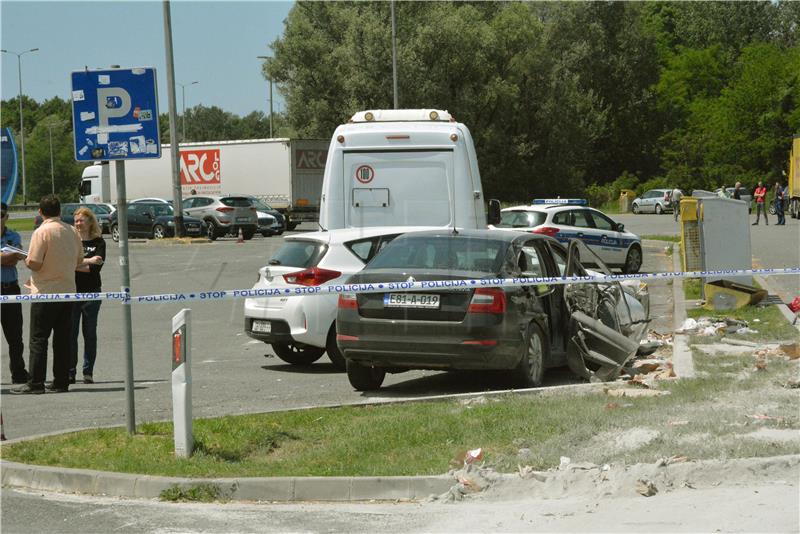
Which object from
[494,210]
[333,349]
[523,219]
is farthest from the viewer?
[523,219]

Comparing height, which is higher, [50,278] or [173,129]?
[173,129]

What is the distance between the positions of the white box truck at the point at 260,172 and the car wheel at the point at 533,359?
36733 millimetres

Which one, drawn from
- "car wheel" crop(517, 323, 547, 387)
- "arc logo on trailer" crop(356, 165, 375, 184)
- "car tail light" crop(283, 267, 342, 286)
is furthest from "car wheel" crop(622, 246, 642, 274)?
"car wheel" crop(517, 323, 547, 387)

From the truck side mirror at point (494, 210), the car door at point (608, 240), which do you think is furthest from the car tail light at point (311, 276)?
the car door at point (608, 240)

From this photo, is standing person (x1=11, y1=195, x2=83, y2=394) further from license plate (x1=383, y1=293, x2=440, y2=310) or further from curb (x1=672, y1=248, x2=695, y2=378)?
curb (x1=672, y1=248, x2=695, y2=378)

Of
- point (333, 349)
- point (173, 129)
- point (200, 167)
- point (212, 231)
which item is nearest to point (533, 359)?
point (333, 349)

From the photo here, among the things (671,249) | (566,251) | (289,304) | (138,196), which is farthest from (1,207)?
(138,196)

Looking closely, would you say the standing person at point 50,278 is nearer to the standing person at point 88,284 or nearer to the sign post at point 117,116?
the standing person at point 88,284

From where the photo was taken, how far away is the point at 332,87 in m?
62.0

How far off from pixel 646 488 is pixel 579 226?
1834cm

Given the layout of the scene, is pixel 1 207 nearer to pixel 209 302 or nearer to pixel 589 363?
pixel 589 363

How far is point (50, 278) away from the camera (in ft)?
37.1

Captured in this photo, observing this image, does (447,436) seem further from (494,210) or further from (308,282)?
(494,210)

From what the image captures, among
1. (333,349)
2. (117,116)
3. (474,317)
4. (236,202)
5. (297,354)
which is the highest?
(117,116)
